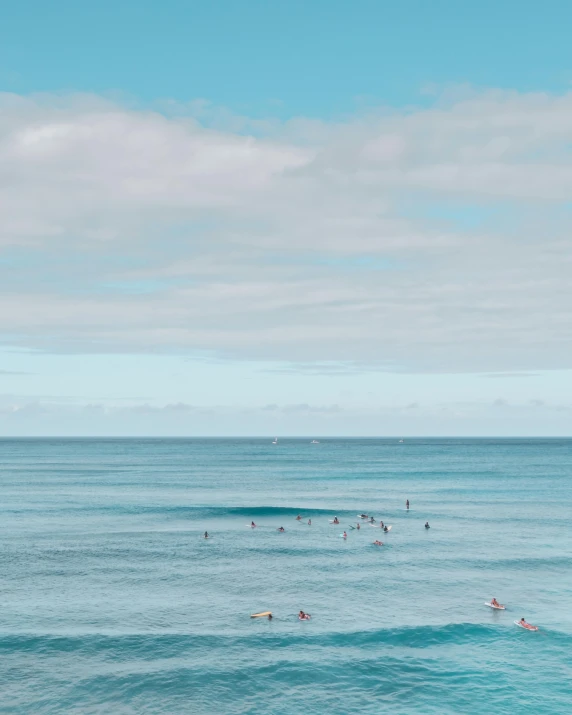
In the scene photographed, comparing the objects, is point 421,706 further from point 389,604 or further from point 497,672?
point 389,604

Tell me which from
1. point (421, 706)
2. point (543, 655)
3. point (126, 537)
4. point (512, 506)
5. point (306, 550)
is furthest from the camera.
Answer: point (512, 506)

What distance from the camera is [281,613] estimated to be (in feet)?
188

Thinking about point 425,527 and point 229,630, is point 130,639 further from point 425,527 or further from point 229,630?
point 425,527

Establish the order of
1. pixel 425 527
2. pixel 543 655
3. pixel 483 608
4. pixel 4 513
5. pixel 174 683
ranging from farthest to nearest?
pixel 4 513
pixel 425 527
pixel 483 608
pixel 543 655
pixel 174 683

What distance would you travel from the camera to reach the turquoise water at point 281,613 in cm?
4316

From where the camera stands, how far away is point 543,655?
4894 centimetres

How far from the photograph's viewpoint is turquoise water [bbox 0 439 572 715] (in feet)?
142

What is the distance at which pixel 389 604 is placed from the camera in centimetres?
6000

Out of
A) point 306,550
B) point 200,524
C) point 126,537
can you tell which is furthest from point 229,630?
point 200,524

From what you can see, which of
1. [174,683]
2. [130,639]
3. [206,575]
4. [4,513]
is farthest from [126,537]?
[174,683]

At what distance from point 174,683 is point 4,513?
7704 cm

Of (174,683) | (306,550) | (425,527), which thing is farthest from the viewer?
(425,527)

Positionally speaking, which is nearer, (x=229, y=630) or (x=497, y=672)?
(x=497, y=672)

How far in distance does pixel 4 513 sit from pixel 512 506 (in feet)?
288
